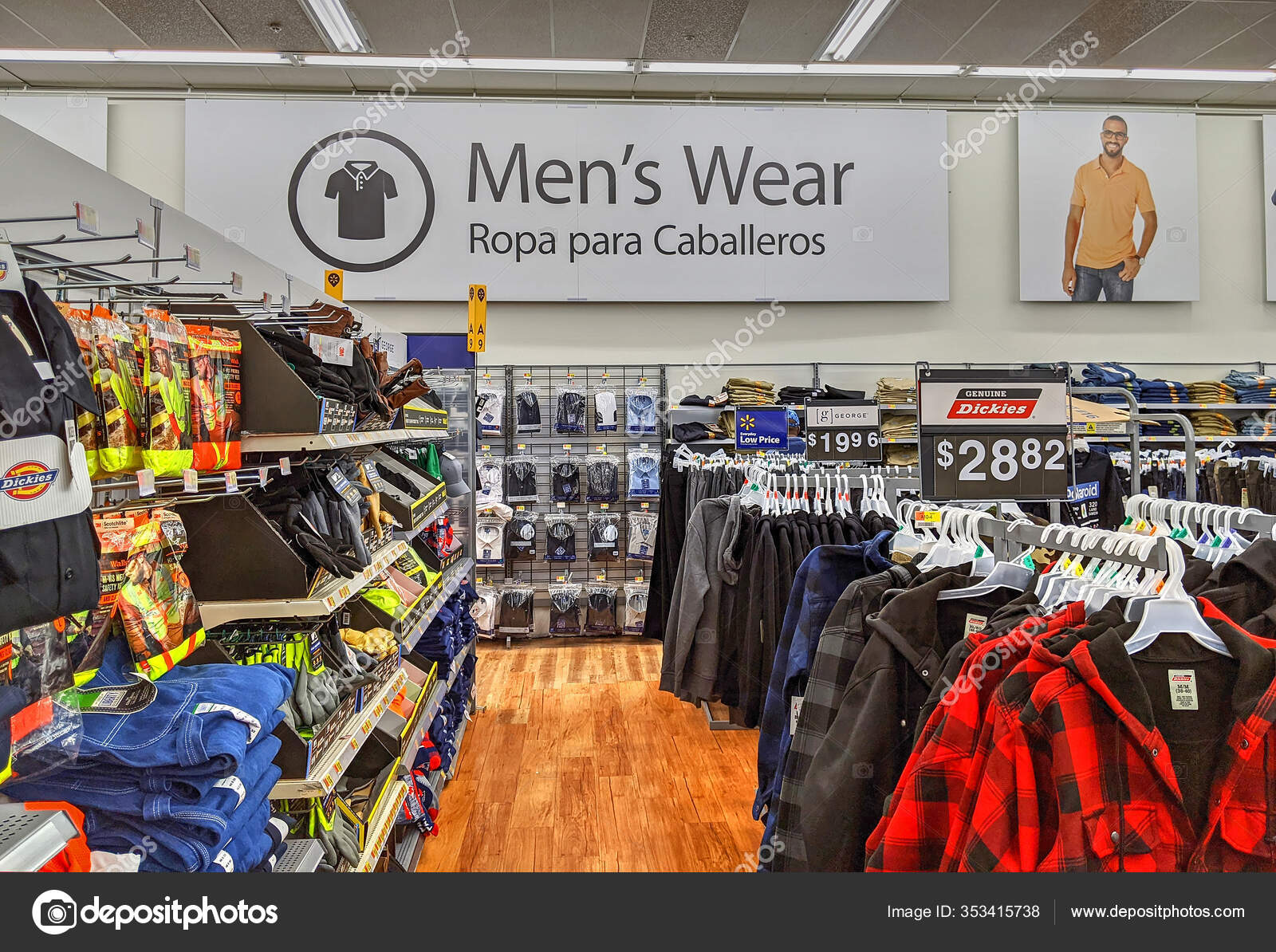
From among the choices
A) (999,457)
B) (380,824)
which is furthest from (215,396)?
(999,457)

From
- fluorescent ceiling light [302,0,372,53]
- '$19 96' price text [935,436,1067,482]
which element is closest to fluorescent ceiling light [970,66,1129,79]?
fluorescent ceiling light [302,0,372,53]

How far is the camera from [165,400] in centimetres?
150

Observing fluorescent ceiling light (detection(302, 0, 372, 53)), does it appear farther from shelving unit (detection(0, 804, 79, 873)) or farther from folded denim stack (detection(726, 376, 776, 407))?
shelving unit (detection(0, 804, 79, 873))

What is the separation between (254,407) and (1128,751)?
196 cm

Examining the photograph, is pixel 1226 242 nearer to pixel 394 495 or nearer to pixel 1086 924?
pixel 394 495

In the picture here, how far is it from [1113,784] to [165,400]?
1.76 m

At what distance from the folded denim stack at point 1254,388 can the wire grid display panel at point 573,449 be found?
16.1 feet

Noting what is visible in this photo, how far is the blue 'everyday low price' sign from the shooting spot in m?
4.91

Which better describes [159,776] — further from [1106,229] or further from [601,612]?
[1106,229]

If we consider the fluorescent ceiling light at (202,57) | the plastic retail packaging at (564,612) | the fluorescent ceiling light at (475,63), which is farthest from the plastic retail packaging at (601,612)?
the fluorescent ceiling light at (202,57)

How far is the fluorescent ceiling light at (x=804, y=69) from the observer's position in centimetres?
633

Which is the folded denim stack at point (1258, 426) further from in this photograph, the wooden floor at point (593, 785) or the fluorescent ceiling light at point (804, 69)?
the wooden floor at point (593, 785)

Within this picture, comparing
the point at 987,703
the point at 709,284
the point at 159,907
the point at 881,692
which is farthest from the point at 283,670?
the point at 709,284

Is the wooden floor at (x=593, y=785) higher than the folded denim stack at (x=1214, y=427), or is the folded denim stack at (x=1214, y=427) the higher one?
the folded denim stack at (x=1214, y=427)
